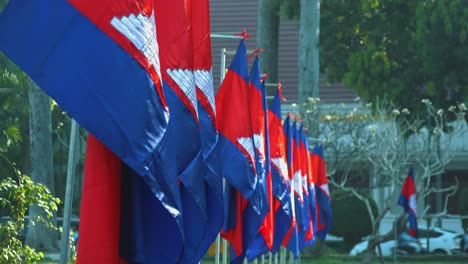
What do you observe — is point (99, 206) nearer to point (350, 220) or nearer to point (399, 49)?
point (399, 49)

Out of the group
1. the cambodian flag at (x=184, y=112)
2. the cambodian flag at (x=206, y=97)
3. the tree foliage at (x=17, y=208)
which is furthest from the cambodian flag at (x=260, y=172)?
the cambodian flag at (x=184, y=112)

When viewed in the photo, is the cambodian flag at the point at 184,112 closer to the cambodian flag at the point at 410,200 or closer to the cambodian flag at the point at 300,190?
the cambodian flag at the point at 300,190

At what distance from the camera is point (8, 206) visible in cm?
1123

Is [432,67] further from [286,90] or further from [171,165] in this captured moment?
[171,165]

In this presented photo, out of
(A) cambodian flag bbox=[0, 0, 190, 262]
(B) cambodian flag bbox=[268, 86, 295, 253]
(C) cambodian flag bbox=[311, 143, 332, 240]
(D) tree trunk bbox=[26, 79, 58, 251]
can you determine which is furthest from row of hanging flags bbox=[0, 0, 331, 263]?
(C) cambodian flag bbox=[311, 143, 332, 240]

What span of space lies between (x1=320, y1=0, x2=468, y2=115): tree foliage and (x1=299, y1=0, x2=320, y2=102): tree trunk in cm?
534

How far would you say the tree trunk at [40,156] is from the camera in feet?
68.4

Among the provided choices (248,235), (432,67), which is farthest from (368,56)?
(248,235)

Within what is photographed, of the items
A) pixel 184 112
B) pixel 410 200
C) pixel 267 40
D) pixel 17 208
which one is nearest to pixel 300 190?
pixel 17 208

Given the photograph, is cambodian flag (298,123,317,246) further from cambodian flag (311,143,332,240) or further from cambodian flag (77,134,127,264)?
cambodian flag (77,134,127,264)

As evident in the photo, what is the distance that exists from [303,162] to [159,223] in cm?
1605

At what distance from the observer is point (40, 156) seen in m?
21.2

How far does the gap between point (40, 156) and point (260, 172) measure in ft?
28.4

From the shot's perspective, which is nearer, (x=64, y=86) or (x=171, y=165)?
(x=64, y=86)
